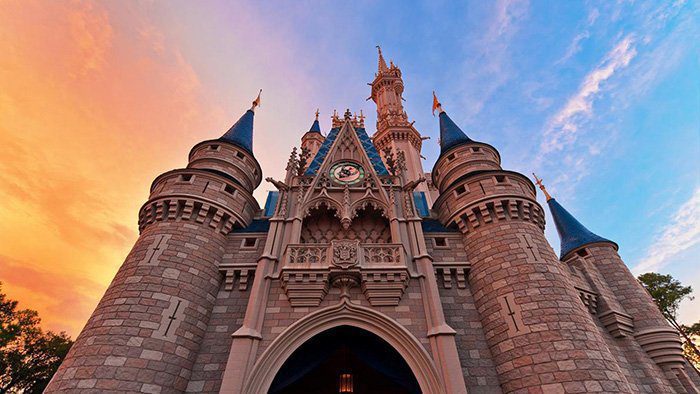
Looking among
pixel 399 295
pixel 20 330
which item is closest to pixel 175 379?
pixel 399 295

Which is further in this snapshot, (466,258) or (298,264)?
(466,258)

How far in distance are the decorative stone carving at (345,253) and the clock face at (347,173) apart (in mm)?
4602

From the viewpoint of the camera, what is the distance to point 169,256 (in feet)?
38.2

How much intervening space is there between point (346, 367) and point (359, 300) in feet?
9.81

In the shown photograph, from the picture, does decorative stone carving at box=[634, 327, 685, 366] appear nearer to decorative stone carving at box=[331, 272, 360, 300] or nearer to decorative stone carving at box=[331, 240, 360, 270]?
decorative stone carving at box=[331, 272, 360, 300]

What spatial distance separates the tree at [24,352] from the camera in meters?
22.5

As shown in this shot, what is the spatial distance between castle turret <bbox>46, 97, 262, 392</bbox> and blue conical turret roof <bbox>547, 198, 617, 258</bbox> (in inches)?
724

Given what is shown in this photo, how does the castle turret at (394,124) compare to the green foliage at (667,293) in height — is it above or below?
above

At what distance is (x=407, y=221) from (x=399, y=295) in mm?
3768

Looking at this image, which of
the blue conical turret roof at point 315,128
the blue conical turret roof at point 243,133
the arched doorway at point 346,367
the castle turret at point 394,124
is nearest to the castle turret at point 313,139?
the blue conical turret roof at point 315,128

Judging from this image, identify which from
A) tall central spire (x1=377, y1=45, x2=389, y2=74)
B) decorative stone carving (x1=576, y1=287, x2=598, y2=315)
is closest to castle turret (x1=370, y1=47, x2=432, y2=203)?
tall central spire (x1=377, y1=45, x2=389, y2=74)

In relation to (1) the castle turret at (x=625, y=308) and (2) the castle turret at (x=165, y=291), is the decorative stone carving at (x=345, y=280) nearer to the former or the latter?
(2) the castle turret at (x=165, y=291)

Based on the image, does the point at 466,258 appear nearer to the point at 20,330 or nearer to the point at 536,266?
the point at 536,266

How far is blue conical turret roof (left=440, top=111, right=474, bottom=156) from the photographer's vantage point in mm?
18266
